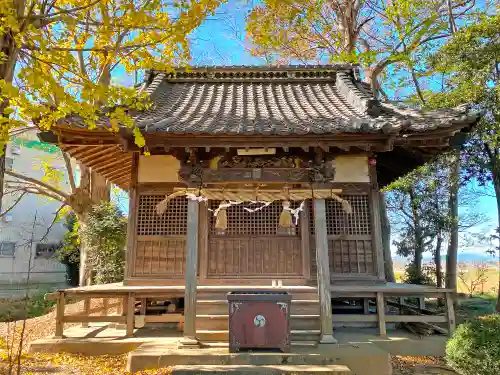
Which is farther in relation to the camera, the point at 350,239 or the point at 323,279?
the point at 350,239

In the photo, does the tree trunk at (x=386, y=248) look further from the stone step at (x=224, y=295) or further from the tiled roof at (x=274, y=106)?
the stone step at (x=224, y=295)

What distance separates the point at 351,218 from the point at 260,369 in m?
4.15

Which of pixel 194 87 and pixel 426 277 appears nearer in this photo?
pixel 194 87

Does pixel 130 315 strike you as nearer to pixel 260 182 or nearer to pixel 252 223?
pixel 252 223

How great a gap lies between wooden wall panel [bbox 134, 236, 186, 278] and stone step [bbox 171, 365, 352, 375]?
2635mm

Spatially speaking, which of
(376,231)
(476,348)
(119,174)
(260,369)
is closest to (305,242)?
(376,231)

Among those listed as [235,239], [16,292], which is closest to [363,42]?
[235,239]

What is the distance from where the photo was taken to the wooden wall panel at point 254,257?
7.92 metres

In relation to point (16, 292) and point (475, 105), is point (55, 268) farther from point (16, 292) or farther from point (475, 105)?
point (475, 105)

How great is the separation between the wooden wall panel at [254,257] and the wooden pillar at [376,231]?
173cm

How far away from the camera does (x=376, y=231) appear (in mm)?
8141

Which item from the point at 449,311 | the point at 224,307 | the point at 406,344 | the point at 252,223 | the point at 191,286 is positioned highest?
the point at 252,223

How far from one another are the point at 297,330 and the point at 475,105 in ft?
28.8

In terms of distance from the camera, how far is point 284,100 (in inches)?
387
